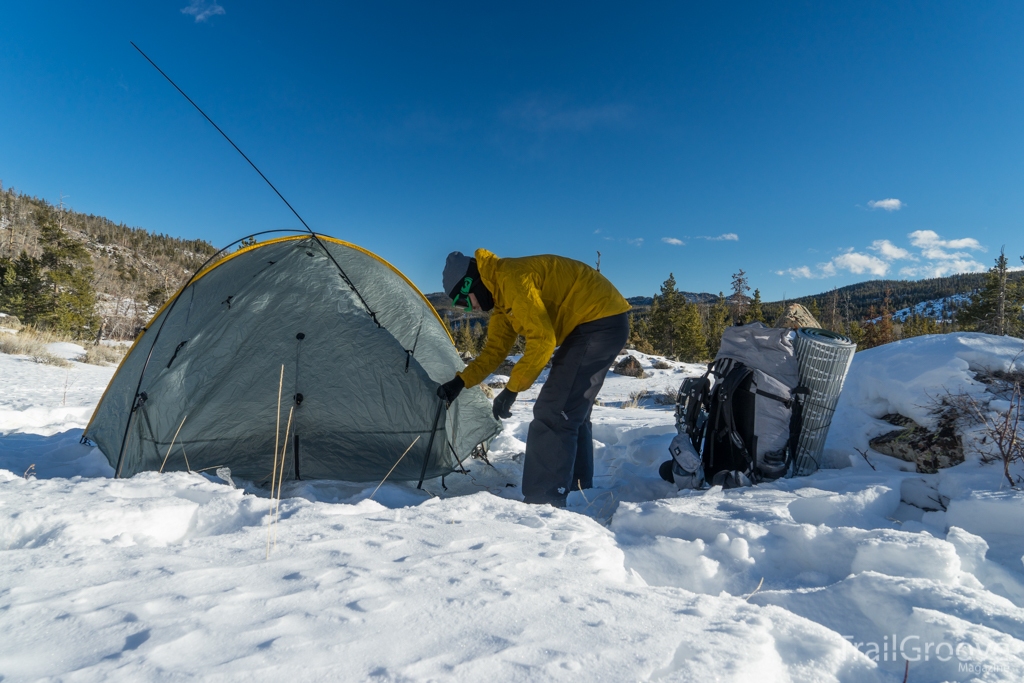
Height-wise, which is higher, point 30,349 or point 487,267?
point 487,267

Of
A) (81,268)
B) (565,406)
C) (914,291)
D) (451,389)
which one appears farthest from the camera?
(914,291)

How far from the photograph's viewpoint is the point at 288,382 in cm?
359

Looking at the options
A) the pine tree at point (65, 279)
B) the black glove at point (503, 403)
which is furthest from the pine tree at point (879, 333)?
the pine tree at point (65, 279)

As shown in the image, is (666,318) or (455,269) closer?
(455,269)

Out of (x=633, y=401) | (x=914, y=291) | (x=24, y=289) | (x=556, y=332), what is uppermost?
(x=914, y=291)

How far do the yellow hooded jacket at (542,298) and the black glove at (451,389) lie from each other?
555 mm

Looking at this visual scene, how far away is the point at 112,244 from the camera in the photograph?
61.1 m

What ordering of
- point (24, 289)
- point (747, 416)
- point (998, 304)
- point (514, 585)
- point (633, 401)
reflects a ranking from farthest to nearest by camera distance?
point (998, 304), point (24, 289), point (633, 401), point (747, 416), point (514, 585)

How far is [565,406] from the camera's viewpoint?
3.08m

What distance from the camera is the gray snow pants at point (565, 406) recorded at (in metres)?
3.06

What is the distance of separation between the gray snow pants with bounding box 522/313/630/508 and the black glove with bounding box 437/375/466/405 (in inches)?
27.4

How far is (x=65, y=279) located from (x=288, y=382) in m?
22.4

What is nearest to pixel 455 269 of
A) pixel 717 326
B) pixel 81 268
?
pixel 81 268

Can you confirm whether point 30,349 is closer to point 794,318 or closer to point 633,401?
point 633,401
